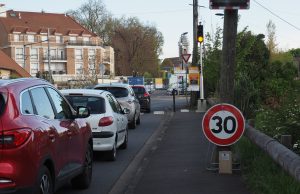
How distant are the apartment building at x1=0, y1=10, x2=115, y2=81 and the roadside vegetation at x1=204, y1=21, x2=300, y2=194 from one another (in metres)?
93.2

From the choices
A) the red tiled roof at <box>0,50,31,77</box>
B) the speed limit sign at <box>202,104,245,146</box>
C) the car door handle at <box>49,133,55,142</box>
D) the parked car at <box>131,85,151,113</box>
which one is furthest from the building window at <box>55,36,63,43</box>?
the car door handle at <box>49,133,55,142</box>

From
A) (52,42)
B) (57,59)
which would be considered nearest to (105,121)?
(57,59)

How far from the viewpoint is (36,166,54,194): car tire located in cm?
597

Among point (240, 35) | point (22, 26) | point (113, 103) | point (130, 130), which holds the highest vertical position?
point (22, 26)

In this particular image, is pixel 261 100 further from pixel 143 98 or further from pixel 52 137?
pixel 52 137

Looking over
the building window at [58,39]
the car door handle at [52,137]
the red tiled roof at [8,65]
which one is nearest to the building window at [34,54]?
the building window at [58,39]

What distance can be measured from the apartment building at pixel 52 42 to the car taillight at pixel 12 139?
11660 centimetres

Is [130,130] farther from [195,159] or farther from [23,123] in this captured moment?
[23,123]

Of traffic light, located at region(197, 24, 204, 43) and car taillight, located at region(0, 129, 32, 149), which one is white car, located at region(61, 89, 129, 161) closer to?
car taillight, located at region(0, 129, 32, 149)

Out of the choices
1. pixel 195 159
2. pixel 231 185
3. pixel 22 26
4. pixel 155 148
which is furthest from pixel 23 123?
pixel 22 26

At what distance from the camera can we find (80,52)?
13088cm

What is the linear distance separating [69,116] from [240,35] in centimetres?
2159

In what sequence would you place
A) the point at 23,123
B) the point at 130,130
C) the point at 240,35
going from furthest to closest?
the point at 240,35 < the point at 130,130 < the point at 23,123

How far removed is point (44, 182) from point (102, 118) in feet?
18.6
